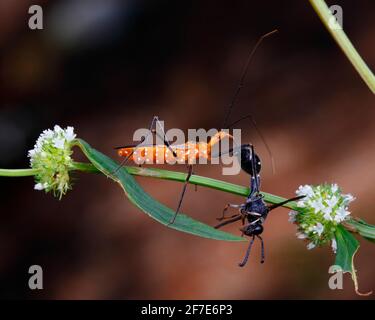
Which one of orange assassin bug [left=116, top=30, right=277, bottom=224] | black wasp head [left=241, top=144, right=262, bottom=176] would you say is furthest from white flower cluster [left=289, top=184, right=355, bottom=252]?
orange assassin bug [left=116, top=30, right=277, bottom=224]

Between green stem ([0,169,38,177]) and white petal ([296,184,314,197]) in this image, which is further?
white petal ([296,184,314,197])

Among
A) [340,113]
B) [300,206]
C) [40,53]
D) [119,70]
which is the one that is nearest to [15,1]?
[40,53]

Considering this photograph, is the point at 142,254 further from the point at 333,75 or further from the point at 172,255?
the point at 333,75

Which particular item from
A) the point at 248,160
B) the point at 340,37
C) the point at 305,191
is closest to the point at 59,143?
the point at 248,160

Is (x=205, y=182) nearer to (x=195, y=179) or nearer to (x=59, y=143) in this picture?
(x=195, y=179)

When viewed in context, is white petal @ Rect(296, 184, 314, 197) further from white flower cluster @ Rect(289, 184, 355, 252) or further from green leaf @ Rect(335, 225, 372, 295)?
green leaf @ Rect(335, 225, 372, 295)

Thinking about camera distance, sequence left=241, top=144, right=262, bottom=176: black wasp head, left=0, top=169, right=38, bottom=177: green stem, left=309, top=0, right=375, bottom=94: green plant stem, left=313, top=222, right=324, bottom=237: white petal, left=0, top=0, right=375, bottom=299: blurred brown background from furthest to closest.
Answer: left=0, top=0, right=375, bottom=299: blurred brown background, left=241, top=144, right=262, bottom=176: black wasp head, left=313, top=222, right=324, bottom=237: white petal, left=0, top=169, right=38, bottom=177: green stem, left=309, top=0, right=375, bottom=94: green plant stem
